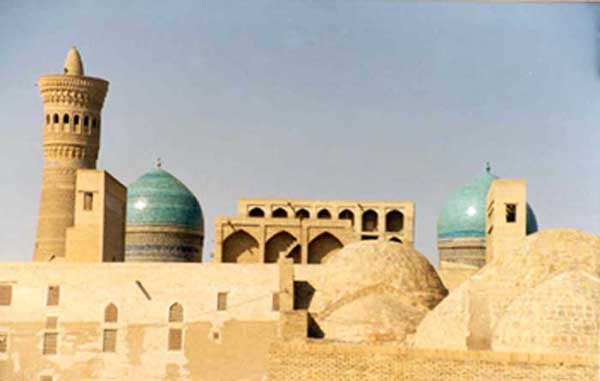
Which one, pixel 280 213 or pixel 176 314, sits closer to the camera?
pixel 176 314

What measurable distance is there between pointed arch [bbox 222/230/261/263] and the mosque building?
0.05 m

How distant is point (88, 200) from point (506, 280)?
43.3 ft

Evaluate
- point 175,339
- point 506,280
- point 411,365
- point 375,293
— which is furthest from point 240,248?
point 411,365

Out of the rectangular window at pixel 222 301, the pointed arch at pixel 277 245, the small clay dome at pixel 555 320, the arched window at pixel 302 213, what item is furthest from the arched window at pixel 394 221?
the small clay dome at pixel 555 320

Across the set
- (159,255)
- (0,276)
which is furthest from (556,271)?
(159,255)

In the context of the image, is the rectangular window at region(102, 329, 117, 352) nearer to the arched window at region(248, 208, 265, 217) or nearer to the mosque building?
the mosque building

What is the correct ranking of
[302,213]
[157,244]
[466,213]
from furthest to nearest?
[466,213] < [157,244] < [302,213]

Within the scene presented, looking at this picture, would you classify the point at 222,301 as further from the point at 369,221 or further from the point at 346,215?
the point at 369,221

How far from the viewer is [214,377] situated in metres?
26.1

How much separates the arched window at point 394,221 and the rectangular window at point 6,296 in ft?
37.9

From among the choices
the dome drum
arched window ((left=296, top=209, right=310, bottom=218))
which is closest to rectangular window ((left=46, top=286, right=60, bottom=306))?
the dome drum

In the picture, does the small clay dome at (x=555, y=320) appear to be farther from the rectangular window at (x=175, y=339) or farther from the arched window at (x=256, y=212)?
the arched window at (x=256, y=212)

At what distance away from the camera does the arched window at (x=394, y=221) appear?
3466 cm

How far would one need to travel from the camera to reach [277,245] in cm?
3262
